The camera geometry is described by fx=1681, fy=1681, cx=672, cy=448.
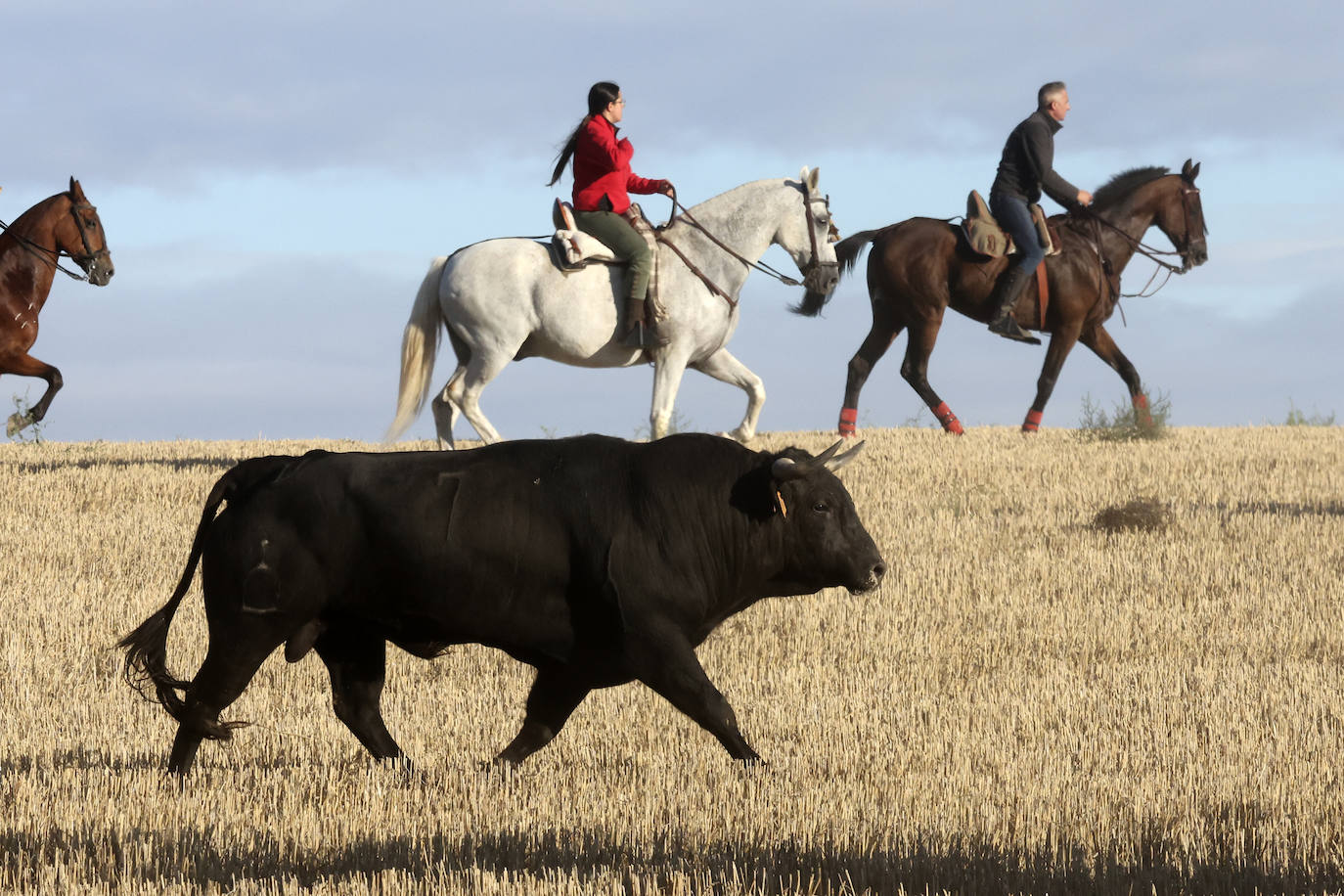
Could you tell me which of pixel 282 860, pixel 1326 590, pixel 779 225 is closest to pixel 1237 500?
pixel 1326 590

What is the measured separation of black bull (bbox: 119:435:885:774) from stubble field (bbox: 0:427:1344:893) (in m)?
0.44

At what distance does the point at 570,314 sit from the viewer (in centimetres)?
1477

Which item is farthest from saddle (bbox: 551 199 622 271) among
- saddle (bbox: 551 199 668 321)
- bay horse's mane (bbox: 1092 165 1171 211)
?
bay horse's mane (bbox: 1092 165 1171 211)

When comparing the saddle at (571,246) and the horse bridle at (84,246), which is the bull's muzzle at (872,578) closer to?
the saddle at (571,246)

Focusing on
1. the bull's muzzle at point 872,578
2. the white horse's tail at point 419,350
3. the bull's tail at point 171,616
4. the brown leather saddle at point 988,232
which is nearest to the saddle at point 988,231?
the brown leather saddle at point 988,232

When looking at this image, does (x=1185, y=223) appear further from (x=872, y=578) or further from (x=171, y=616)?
(x=171, y=616)

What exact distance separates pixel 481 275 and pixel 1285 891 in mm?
11226

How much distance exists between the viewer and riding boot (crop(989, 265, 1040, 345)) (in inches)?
738

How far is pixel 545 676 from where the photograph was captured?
6.20 meters

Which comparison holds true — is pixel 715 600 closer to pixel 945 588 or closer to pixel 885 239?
pixel 945 588

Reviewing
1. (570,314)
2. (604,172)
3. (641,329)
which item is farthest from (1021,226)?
(570,314)

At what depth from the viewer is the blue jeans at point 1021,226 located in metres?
18.7

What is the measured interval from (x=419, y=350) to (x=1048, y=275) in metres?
7.90

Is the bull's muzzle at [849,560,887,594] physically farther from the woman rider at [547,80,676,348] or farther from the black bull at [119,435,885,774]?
the woman rider at [547,80,676,348]
